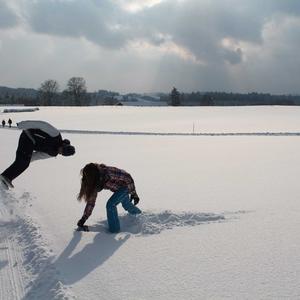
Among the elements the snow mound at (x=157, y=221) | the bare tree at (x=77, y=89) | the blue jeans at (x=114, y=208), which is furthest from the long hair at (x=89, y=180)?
the bare tree at (x=77, y=89)

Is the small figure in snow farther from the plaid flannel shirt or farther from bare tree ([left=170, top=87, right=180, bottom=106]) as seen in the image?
bare tree ([left=170, top=87, right=180, bottom=106])

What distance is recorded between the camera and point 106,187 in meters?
5.85

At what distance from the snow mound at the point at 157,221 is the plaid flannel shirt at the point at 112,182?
43 centimetres

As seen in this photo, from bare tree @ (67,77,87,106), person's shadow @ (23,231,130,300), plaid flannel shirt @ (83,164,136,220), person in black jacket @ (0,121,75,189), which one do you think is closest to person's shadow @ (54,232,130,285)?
person's shadow @ (23,231,130,300)

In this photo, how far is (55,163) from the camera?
1441cm

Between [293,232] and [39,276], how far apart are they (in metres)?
3.17

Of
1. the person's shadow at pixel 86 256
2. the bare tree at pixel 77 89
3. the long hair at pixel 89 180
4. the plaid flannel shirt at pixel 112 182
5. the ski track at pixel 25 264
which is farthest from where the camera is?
the bare tree at pixel 77 89

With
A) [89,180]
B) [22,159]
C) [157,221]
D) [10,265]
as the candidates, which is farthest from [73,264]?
[22,159]

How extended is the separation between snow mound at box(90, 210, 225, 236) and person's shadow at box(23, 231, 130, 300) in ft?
1.06

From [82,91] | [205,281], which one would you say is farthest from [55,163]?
[82,91]

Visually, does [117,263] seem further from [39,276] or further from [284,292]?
[284,292]

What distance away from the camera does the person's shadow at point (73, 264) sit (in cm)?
400

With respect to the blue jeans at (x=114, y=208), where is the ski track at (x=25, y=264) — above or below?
below

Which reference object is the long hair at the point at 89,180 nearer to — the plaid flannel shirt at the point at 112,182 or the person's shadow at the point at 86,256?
the plaid flannel shirt at the point at 112,182
